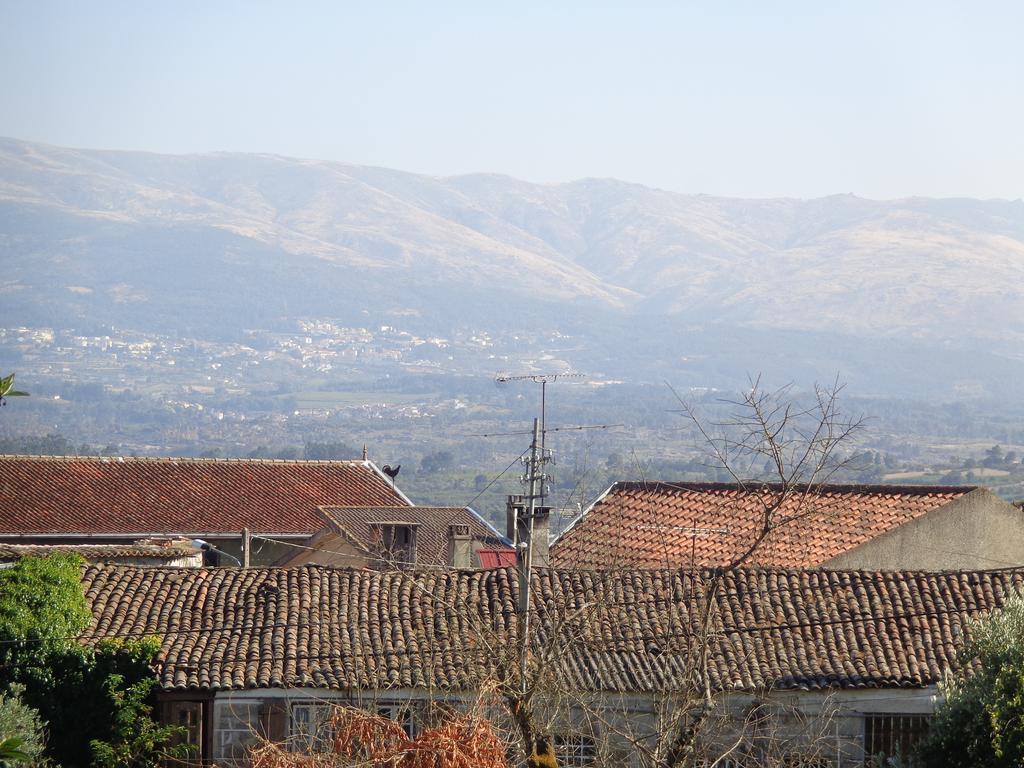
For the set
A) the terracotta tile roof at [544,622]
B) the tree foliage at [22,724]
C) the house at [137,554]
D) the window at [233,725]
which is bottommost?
the window at [233,725]

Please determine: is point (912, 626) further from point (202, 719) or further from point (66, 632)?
point (66, 632)

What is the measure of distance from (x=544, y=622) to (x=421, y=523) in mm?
19584

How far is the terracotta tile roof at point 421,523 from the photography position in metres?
34.9

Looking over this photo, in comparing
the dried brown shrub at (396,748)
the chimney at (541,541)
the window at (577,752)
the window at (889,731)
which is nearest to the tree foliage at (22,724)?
the window at (577,752)

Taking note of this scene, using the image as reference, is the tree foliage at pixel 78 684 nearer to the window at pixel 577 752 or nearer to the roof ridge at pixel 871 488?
the window at pixel 577 752

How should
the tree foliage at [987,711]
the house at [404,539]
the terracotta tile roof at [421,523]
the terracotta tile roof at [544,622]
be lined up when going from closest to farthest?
the tree foliage at [987,711] → the terracotta tile roof at [544,622] → the house at [404,539] → the terracotta tile roof at [421,523]

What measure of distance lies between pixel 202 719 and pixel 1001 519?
1374 cm

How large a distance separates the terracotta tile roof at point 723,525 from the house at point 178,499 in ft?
49.9

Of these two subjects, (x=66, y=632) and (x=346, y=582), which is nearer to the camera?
(x=66, y=632)

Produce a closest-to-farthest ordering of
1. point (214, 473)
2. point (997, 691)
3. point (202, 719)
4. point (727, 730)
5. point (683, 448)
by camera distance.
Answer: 1. point (997, 691)
2. point (727, 730)
3. point (202, 719)
4. point (214, 473)
5. point (683, 448)

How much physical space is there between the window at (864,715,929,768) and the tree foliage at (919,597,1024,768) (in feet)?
11.9

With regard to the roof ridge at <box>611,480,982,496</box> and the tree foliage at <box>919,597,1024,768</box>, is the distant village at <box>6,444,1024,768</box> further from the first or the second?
the tree foliage at <box>919,597,1024,768</box>

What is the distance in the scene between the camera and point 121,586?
22766 millimetres

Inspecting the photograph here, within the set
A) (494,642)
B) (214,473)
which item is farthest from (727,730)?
(214,473)
